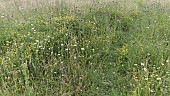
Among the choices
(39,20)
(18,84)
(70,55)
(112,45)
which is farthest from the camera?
(39,20)

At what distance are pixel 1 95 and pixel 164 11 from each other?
4.72m

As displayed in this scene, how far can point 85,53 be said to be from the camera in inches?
152

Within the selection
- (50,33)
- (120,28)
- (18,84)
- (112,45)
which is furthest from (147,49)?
(18,84)

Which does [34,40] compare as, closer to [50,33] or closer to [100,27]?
[50,33]

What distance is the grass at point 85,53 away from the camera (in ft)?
9.72

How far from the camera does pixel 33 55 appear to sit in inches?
142

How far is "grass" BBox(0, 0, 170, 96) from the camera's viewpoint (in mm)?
2963

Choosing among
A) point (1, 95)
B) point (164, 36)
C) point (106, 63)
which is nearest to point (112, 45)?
point (106, 63)

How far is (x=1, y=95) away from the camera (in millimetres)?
2660

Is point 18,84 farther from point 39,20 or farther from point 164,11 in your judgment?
point 164,11

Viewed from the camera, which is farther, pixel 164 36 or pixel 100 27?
pixel 100 27

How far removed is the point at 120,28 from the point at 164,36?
916 mm

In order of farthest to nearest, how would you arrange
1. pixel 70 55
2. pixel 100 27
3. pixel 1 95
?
pixel 100 27
pixel 70 55
pixel 1 95

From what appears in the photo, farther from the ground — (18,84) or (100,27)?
(100,27)
